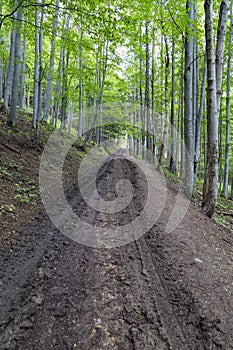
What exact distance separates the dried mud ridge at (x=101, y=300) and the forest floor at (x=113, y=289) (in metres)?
0.01

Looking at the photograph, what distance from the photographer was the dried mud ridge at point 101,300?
7.50 feet

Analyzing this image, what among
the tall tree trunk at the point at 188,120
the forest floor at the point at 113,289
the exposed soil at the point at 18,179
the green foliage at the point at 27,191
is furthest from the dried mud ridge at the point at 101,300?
the tall tree trunk at the point at 188,120

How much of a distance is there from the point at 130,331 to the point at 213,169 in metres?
4.72

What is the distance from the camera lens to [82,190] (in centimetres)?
789

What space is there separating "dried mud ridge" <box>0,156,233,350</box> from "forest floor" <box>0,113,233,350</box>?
10mm

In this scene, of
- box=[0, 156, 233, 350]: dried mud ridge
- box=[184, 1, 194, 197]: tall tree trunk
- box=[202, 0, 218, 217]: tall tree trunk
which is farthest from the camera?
box=[184, 1, 194, 197]: tall tree trunk

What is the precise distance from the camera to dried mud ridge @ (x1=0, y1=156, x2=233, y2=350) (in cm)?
229

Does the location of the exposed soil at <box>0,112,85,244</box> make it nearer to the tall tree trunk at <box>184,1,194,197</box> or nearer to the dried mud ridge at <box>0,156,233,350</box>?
the dried mud ridge at <box>0,156,233,350</box>

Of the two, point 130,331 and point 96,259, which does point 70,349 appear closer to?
point 130,331

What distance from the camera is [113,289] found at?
119 inches

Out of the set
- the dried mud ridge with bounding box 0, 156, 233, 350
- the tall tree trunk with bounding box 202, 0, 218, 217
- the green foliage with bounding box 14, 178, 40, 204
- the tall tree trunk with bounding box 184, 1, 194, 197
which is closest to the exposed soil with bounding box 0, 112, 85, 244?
the green foliage with bounding box 14, 178, 40, 204

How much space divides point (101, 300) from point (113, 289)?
0.26m

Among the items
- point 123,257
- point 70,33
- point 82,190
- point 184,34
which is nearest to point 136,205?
point 82,190

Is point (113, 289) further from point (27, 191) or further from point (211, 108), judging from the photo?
point (211, 108)
